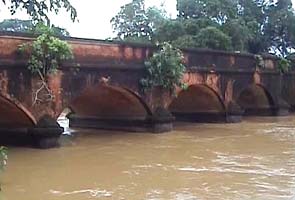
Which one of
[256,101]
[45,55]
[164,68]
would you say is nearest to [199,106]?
[256,101]

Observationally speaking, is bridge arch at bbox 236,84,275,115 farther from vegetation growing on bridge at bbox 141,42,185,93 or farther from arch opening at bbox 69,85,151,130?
arch opening at bbox 69,85,151,130

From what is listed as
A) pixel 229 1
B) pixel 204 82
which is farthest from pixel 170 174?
pixel 229 1

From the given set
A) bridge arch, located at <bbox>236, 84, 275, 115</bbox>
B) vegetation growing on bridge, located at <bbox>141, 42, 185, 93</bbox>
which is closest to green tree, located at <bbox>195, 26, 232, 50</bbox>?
bridge arch, located at <bbox>236, 84, 275, 115</bbox>

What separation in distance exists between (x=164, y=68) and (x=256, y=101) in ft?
31.6

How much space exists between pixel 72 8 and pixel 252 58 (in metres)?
18.9

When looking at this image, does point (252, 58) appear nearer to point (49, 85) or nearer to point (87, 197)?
point (49, 85)

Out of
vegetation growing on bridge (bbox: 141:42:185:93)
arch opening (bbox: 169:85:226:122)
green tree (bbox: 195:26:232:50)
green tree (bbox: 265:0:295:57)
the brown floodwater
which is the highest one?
green tree (bbox: 265:0:295:57)

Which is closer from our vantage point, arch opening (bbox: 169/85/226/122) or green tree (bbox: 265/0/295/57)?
arch opening (bbox: 169/85/226/122)

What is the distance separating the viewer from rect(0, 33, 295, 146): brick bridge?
12.4 metres

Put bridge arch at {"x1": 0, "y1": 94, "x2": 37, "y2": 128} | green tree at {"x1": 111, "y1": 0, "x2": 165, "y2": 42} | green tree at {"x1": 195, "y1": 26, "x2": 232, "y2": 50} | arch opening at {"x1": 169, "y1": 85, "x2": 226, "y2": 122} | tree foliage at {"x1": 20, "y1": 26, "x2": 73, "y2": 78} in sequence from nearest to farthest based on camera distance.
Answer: bridge arch at {"x1": 0, "y1": 94, "x2": 37, "y2": 128} → tree foliage at {"x1": 20, "y1": 26, "x2": 73, "y2": 78} → arch opening at {"x1": 169, "y1": 85, "x2": 226, "y2": 122} → green tree at {"x1": 195, "y1": 26, "x2": 232, "y2": 50} → green tree at {"x1": 111, "y1": 0, "x2": 165, "y2": 42}

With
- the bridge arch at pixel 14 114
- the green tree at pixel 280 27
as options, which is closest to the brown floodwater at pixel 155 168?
the bridge arch at pixel 14 114

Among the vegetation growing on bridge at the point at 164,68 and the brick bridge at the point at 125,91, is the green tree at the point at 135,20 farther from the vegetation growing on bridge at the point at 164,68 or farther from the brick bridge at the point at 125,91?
the vegetation growing on bridge at the point at 164,68

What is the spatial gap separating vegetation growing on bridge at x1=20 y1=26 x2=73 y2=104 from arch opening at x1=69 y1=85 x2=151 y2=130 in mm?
2613

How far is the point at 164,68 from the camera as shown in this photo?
53.9ft
